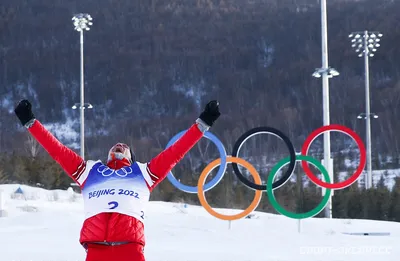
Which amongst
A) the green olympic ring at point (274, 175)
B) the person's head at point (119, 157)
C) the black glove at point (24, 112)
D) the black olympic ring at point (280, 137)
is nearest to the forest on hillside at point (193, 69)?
the green olympic ring at point (274, 175)

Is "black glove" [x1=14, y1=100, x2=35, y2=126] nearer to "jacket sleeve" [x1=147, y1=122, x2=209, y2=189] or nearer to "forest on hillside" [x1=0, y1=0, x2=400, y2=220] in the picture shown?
"jacket sleeve" [x1=147, y1=122, x2=209, y2=189]

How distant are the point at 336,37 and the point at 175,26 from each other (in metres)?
30.2

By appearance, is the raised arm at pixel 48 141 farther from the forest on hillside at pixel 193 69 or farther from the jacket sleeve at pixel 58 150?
the forest on hillside at pixel 193 69

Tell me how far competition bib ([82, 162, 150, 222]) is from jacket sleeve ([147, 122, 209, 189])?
87 mm

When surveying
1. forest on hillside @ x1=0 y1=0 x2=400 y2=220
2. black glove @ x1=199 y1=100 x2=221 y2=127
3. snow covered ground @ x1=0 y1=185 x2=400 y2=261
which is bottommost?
snow covered ground @ x1=0 y1=185 x2=400 y2=261

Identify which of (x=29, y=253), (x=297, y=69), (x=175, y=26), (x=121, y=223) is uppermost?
(x=175, y=26)

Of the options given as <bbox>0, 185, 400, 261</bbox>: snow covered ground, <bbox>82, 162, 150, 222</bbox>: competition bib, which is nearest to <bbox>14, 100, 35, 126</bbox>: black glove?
<bbox>82, 162, 150, 222</bbox>: competition bib

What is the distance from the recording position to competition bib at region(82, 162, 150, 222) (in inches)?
178

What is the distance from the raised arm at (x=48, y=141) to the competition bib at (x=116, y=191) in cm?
10

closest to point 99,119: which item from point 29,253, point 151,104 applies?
point 151,104

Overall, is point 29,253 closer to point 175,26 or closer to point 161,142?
point 161,142

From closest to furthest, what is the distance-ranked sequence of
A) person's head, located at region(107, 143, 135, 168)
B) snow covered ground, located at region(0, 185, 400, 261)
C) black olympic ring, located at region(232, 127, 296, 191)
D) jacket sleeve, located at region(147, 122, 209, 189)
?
1. jacket sleeve, located at region(147, 122, 209, 189)
2. person's head, located at region(107, 143, 135, 168)
3. snow covered ground, located at region(0, 185, 400, 261)
4. black olympic ring, located at region(232, 127, 296, 191)

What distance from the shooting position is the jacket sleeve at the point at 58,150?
465 cm

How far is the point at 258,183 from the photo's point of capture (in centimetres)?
1262
